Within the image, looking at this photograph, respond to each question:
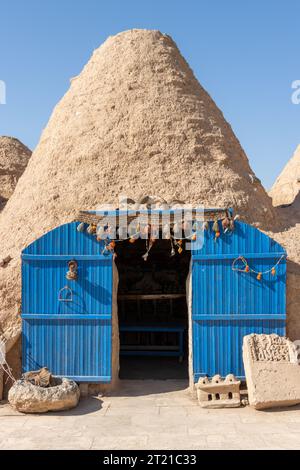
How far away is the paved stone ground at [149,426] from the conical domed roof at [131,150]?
3580mm

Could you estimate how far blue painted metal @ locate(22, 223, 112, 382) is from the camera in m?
10.6

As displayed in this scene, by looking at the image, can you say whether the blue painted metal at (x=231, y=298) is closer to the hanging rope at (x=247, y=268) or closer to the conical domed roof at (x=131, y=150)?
the hanging rope at (x=247, y=268)

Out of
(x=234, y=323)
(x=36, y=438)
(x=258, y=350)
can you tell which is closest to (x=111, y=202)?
(x=234, y=323)

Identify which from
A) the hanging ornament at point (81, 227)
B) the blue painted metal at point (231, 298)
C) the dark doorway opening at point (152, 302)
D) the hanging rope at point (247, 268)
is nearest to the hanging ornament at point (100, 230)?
the hanging ornament at point (81, 227)

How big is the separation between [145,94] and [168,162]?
8.86 ft

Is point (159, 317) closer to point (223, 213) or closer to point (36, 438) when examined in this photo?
point (223, 213)

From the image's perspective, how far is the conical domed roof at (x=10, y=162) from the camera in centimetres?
2362

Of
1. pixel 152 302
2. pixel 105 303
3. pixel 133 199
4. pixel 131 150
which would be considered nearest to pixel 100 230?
pixel 105 303

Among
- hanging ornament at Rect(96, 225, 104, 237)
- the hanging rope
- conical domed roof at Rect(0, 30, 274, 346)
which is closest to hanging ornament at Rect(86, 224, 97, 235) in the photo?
hanging ornament at Rect(96, 225, 104, 237)

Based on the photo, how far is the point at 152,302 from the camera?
617 inches

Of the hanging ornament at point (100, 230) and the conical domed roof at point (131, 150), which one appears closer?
the hanging ornament at point (100, 230)

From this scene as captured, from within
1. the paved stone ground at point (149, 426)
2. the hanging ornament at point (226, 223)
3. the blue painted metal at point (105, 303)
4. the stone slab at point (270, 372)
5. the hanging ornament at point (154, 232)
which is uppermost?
the hanging ornament at point (226, 223)

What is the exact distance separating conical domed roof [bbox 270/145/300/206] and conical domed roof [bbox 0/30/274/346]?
623 centimetres

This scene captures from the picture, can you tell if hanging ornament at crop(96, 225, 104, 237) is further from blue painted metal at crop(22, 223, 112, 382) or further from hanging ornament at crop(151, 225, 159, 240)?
hanging ornament at crop(151, 225, 159, 240)
